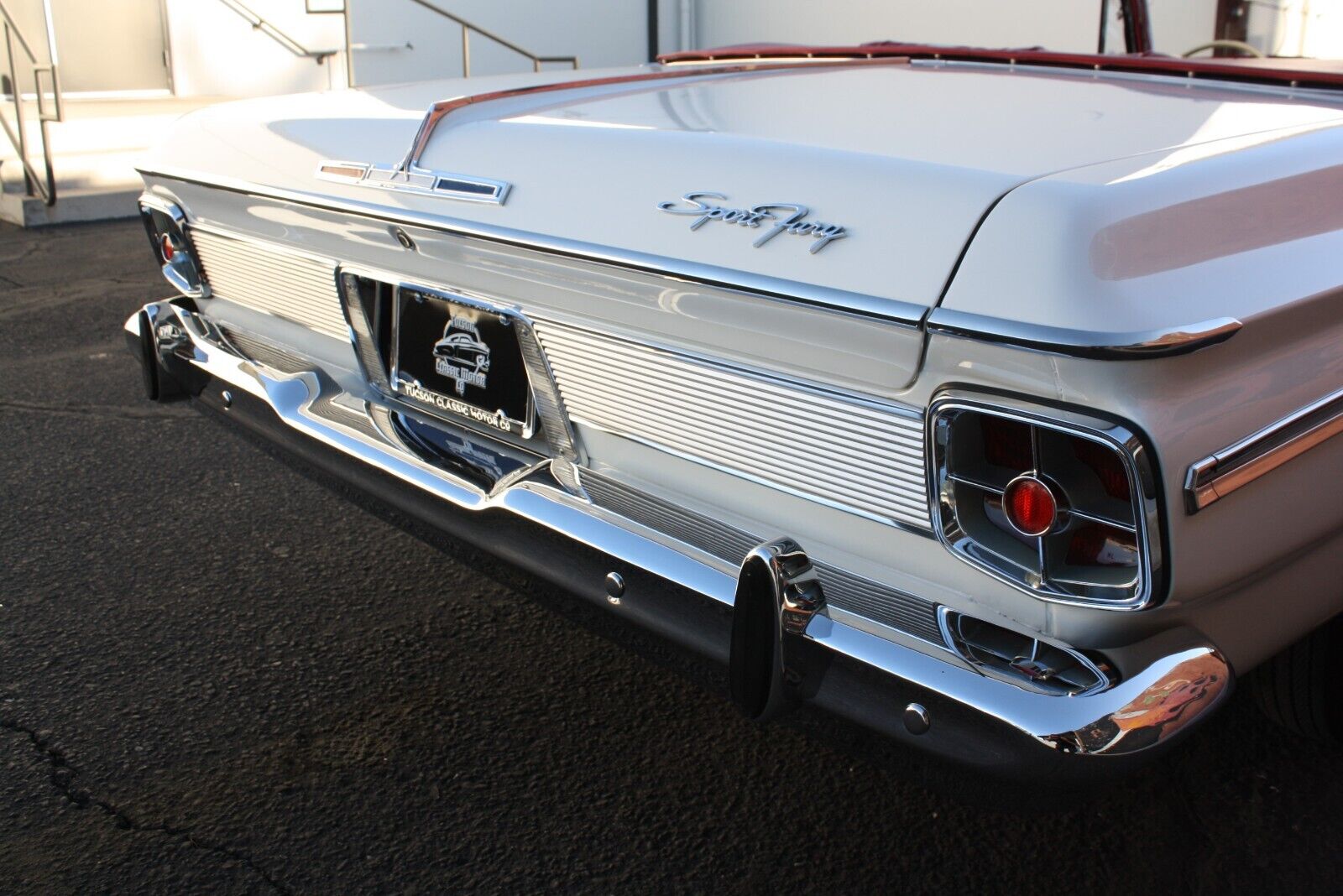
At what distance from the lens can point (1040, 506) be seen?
1.54m

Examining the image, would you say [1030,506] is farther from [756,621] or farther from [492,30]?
[492,30]

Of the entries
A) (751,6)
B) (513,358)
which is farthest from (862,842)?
(751,6)

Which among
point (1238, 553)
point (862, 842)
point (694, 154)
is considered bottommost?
point (862, 842)

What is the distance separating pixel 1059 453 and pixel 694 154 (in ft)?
2.29

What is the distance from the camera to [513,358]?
2.15 meters

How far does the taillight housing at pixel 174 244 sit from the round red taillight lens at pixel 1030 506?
82.7 inches

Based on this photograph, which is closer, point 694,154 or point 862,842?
point 694,154

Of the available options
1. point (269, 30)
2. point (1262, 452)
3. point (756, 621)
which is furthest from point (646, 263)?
point (269, 30)

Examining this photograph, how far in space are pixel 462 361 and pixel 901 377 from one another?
3.13ft

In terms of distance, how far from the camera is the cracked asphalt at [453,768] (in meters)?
2.07

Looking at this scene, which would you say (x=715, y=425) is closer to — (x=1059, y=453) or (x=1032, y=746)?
(x=1059, y=453)

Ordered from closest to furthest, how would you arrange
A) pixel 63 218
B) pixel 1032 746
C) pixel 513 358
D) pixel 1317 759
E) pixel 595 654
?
1. pixel 1032 746
2. pixel 513 358
3. pixel 1317 759
4. pixel 595 654
5. pixel 63 218

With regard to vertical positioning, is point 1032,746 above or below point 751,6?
below

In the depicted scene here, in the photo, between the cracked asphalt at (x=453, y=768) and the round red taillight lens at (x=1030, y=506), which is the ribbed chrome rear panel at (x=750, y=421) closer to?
the round red taillight lens at (x=1030, y=506)
